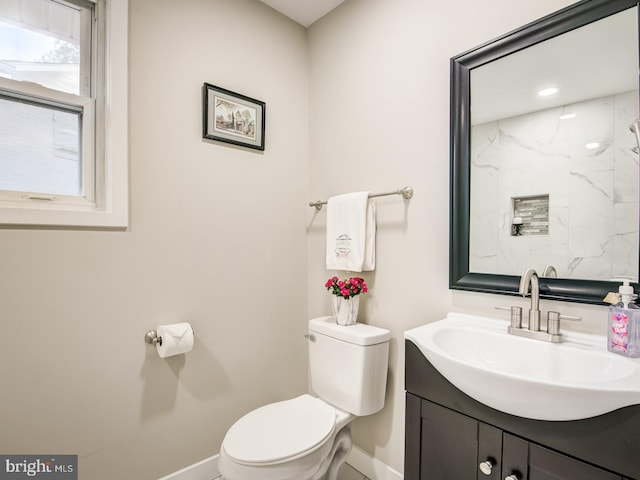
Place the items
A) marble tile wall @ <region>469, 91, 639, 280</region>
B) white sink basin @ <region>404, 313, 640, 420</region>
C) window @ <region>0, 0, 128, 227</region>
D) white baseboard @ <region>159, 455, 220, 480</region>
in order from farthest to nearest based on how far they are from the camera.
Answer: white baseboard @ <region>159, 455, 220, 480</region> → window @ <region>0, 0, 128, 227</region> → marble tile wall @ <region>469, 91, 639, 280</region> → white sink basin @ <region>404, 313, 640, 420</region>

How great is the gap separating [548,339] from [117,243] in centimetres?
161

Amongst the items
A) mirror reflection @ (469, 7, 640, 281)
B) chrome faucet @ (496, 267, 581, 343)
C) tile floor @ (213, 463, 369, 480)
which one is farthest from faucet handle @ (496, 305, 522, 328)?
tile floor @ (213, 463, 369, 480)

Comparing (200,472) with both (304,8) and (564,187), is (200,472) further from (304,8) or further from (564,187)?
(304,8)

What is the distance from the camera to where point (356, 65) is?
1776 mm

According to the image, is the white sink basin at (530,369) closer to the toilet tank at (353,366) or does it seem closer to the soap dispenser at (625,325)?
the soap dispenser at (625,325)

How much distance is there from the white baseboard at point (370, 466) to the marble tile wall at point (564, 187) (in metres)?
1.04

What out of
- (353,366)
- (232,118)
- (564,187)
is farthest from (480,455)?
(232,118)

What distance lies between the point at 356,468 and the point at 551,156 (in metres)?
1.68

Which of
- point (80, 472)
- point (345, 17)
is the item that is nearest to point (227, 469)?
point (80, 472)

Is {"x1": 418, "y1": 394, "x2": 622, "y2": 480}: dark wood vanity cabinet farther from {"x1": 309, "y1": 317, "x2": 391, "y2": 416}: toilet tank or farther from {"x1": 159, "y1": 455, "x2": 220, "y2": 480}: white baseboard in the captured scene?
{"x1": 159, "y1": 455, "x2": 220, "y2": 480}: white baseboard

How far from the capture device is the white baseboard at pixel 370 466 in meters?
1.59

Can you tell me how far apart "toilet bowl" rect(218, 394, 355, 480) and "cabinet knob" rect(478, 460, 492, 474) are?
574 mm

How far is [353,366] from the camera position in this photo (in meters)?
1.50

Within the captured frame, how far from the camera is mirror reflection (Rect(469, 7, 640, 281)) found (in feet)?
3.35
